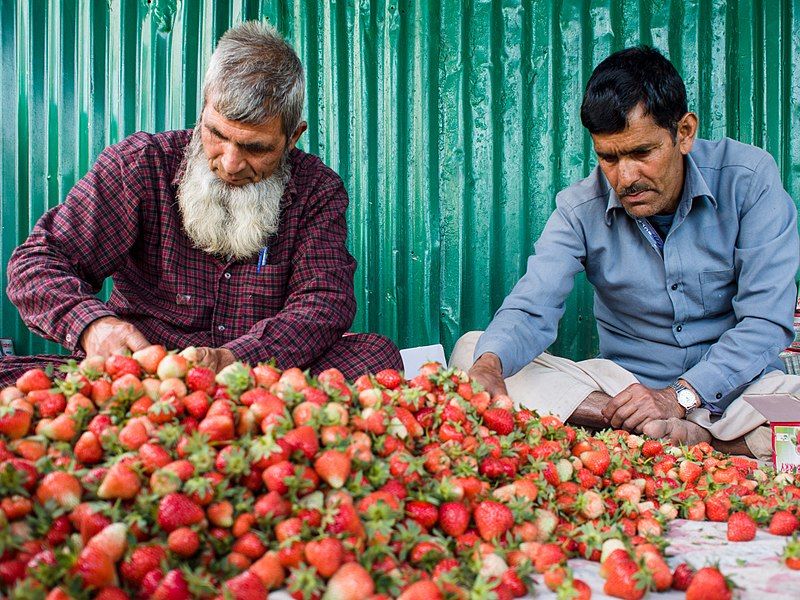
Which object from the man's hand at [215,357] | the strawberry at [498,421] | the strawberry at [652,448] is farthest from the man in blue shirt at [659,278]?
the man's hand at [215,357]

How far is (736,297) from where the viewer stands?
3.12 metres

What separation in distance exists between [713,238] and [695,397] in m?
0.68

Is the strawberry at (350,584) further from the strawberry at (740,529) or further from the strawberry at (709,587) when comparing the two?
the strawberry at (740,529)

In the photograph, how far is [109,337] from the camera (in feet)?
7.98

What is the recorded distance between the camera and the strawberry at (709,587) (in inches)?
57.0

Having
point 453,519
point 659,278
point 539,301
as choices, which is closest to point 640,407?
point 539,301

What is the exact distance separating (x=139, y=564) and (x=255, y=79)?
6.18 ft

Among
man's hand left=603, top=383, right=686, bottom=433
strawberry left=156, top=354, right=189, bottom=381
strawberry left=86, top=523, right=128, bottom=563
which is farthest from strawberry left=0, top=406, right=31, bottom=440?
man's hand left=603, top=383, right=686, bottom=433

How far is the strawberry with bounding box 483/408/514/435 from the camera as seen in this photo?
2064mm

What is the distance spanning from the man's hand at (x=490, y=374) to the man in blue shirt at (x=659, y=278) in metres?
0.01

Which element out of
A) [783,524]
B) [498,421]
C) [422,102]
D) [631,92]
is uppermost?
[422,102]

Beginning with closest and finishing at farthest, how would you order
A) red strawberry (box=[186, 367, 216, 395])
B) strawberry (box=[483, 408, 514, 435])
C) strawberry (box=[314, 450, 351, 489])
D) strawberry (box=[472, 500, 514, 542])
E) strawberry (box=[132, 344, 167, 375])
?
strawberry (box=[314, 450, 351, 489]) → strawberry (box=[472, 500, 514, 542]) → red strawberry (box=[186, 367, 216, 395]) → strawberry (box=[132, 344, 167, 375]) → strawberry (box=[483, 408, 514, 435])

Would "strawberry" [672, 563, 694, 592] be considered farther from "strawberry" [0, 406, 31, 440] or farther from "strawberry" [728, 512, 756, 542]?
"strawberry" [0, 406, 31, 440]

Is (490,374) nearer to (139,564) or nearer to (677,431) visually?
(677,431)
